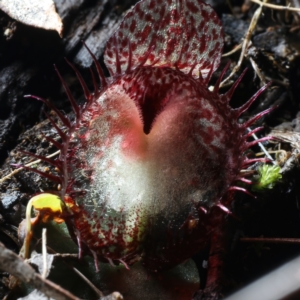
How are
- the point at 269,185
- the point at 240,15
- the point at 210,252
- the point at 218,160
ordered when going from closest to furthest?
the point at 218,160 < the point at 210,252 < the point at 269,185 < the point at 240,15

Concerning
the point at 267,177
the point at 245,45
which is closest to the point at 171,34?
the point at 267,177

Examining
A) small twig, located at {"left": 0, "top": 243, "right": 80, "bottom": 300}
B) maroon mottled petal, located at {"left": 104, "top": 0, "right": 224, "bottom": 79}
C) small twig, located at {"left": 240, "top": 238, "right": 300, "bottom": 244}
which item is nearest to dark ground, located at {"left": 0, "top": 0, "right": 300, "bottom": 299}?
small twig, located at {"left": 240, "top": 238, "right": 300, "bottom": 244}

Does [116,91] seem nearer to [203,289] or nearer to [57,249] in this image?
[57,249]

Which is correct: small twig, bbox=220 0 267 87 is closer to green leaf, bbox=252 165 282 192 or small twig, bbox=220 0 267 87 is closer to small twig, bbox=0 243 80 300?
green leaf, bbox=252 165 282 192

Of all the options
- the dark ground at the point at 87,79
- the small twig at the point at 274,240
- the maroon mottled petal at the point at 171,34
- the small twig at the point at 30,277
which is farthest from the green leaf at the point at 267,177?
the small twig at the point at 30,277

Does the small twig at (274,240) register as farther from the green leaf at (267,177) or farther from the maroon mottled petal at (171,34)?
the maroon mottled petal at (171,34)

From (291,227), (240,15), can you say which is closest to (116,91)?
(291,227)
